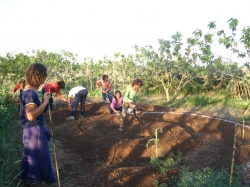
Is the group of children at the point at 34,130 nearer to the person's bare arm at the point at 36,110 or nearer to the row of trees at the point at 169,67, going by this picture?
the person's bare arm at the point at 36,110

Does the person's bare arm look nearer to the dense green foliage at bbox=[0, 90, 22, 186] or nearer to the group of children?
the group of children

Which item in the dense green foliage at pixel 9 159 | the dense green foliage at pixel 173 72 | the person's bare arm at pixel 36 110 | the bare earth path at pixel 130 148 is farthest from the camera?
the dense green foliage at pixel 173 72

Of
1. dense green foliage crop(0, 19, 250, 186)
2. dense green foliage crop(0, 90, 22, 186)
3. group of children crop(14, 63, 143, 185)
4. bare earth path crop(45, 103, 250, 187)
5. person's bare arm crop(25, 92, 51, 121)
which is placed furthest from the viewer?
dense green foliage crop(0, 19, 250, 186)

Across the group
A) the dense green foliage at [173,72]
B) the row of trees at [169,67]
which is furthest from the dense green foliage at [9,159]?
the row of trees at [169,67]

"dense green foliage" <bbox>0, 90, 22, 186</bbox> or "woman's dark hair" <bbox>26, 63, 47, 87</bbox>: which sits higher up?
"woman's dark hair" <bbox>26, 63, 47, 87</bbox>

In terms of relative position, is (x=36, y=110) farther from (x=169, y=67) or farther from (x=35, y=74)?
(x=169, y=67)

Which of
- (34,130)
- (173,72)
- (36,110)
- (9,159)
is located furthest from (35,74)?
(173,72)

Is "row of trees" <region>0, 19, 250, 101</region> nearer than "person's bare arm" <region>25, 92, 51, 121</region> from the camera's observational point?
No

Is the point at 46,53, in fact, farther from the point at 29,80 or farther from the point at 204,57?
the point at 29,80

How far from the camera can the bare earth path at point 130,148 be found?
4.02 m

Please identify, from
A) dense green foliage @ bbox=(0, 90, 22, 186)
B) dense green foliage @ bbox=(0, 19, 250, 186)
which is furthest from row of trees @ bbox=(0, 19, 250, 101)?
dense green foliage @ bbox=(0, 90, 22, 186)

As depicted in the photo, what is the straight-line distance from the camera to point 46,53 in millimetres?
16672

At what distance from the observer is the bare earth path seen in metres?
4.02

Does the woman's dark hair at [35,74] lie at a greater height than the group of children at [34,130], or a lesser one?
greater
